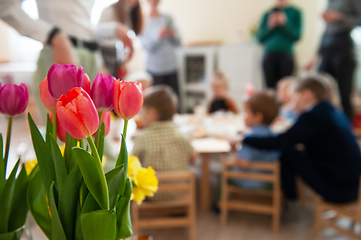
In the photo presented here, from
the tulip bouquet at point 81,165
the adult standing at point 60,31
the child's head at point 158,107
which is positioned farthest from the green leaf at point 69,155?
the child's head at point 158,107

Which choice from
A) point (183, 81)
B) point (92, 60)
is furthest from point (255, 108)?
point (183, 81)

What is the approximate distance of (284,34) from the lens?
3463mm

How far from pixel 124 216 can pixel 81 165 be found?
10 centimetres

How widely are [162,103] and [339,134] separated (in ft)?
3.33

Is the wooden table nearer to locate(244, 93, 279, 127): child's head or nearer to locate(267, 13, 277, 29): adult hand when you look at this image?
locate(244, 93, 279, 127): child's head

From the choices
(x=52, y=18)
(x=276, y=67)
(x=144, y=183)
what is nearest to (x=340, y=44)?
(x=276, y=67)

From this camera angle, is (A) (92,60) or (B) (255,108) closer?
(A) (92,60)

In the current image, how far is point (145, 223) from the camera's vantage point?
1.59 meters

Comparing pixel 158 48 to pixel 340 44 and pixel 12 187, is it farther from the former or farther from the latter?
pixel 12 187

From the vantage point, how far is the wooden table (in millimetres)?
1712

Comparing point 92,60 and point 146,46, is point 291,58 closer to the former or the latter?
point 146,46

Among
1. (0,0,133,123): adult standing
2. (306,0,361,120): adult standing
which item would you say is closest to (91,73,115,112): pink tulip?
(0,0,133,123): adult standing

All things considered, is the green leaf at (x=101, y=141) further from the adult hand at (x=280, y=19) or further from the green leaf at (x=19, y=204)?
the adult hand at (x=280, y=19)

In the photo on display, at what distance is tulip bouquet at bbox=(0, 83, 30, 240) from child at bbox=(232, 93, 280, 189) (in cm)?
145
